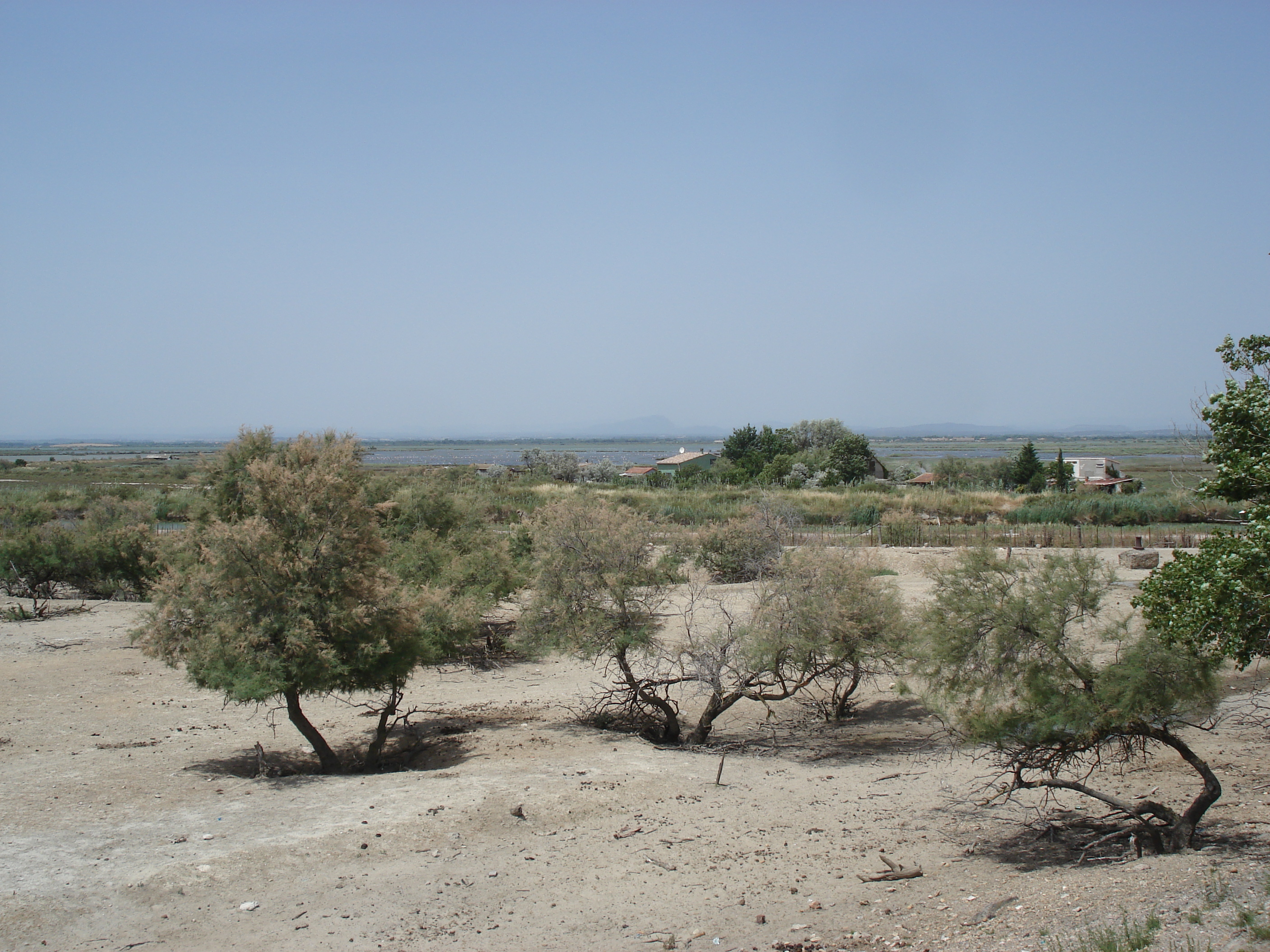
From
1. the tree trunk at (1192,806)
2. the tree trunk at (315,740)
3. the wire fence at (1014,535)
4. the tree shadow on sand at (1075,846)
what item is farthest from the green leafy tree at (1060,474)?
the tree trunk at (315,740)

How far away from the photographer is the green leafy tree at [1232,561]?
773 centimetres

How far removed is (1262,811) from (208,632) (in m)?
14.8

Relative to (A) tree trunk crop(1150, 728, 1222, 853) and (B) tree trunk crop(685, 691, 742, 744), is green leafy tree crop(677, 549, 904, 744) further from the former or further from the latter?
(A) tree trunk crop(1150, 728, 1222, 853)

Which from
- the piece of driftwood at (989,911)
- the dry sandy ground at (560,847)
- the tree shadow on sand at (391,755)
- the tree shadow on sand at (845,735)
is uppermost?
the piece of driftwood at (989,911)

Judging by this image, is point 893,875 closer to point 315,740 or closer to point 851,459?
point 315,740

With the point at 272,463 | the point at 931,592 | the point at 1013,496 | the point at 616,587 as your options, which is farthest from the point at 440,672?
the point at 1013,496

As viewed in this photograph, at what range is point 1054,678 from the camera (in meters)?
10.1

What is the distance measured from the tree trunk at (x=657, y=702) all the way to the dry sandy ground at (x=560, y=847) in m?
0.84

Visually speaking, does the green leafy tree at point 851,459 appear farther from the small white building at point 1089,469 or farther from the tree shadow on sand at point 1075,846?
the tree shadow on sand at point 1075,846

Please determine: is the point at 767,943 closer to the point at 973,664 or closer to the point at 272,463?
the point at 973,664

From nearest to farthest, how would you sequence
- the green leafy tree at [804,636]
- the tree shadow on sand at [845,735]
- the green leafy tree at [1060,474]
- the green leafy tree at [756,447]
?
1. the green leafy tree at [804,636]
2. the tree shadow on sand at [845,735]
3. the green leafy tree at [1060,474]
4. the green leafy tree at [756,447]

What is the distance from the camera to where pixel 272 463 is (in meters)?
13.1

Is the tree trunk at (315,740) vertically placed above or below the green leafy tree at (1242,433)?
below

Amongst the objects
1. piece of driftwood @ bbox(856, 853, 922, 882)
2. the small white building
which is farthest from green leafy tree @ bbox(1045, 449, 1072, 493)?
piece of driftwood @ bbox(856, 853, 922, 882)
